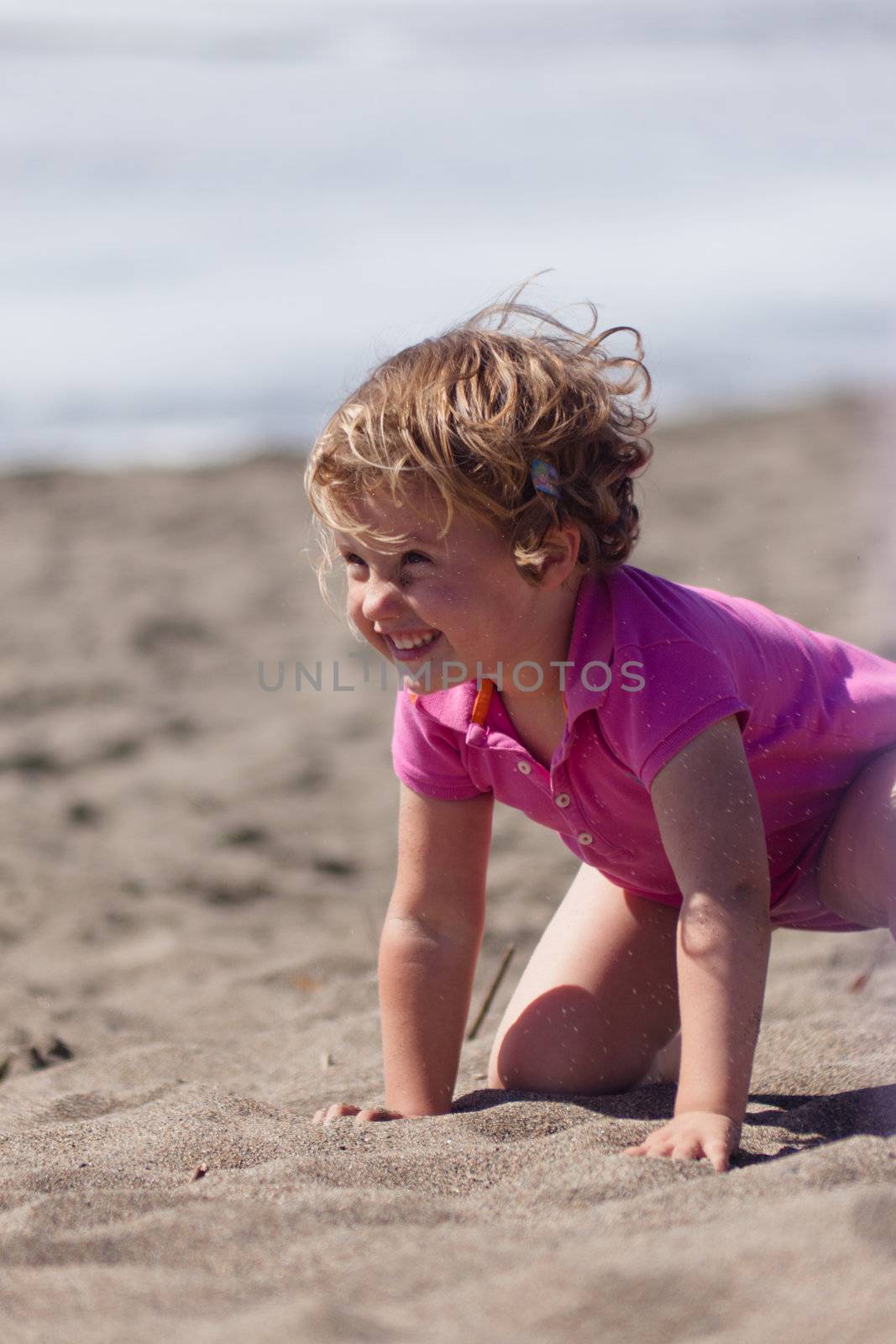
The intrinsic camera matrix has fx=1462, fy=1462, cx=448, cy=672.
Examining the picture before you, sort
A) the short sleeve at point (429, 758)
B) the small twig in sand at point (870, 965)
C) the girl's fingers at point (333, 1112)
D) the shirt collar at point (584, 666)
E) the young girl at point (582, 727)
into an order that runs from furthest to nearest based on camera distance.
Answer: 1. the small twig in sand at point (870, 965)
2. the short sleeve at point (429, 758)
3. the girl's fingers at point (333, 1112)
4. the shirt collar at point (584, 666)
5. the young girl at point (582, 727)

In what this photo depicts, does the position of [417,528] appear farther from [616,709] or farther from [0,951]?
[0,951]

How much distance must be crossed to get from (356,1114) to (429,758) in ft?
1.69

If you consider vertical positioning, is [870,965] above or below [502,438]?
below

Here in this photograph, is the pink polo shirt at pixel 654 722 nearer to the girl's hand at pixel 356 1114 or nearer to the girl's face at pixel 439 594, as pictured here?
the girl's face at pixel 439 594

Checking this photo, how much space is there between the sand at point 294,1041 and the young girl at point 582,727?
0.54ft

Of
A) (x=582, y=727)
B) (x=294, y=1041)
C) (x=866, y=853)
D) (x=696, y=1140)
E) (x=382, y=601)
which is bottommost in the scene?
(x=294, y=1041)

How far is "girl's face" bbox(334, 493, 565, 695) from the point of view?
1.87m

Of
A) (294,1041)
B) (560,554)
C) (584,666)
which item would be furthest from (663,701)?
(294,1041)

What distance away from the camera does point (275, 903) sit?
3.41 meters

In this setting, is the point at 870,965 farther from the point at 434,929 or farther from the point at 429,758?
the point at 429,758

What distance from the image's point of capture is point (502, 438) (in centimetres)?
187

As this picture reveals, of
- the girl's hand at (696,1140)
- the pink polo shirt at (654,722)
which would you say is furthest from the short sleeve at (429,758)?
the girl's hand at (696,1140)

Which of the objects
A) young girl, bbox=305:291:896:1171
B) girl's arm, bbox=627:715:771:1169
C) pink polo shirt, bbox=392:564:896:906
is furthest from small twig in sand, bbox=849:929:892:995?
girl's arm, bbox=627:715:771:1169

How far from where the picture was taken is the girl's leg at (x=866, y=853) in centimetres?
205
